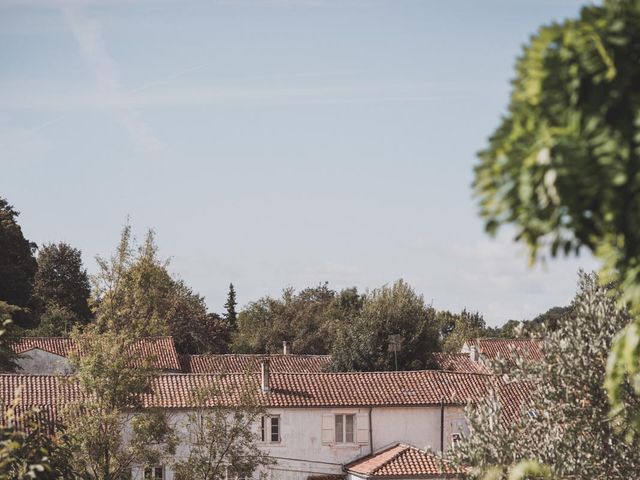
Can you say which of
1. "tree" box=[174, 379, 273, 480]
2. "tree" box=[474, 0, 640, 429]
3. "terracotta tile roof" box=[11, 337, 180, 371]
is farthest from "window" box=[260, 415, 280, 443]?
"tree" box=[474, 0, 640, 429]

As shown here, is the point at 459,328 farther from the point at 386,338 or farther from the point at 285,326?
the point at 386,338

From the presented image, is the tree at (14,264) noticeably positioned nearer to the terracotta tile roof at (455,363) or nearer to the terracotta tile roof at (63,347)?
the terracotta tile roof at (63,347)

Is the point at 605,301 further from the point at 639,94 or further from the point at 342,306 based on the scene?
the point at 342,306

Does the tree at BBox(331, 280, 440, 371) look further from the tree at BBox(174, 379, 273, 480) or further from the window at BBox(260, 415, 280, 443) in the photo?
the tree at BBox(174, 379, 273, 480)

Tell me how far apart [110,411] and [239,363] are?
31932mm

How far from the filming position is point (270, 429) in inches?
1791

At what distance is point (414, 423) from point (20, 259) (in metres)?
59.5

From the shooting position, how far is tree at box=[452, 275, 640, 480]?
1496 cm

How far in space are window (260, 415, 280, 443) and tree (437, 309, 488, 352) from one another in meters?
51.5

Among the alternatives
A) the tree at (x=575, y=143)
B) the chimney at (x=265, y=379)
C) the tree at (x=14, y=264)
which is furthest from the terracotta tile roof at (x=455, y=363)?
the tree at (x=575, y=143)

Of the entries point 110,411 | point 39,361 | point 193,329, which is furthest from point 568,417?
point 193,329

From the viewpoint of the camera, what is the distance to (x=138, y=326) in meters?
37.0

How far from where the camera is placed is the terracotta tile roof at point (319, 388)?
43562 mm

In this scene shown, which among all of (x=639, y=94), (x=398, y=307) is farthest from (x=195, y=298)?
(x=639, y=94)
